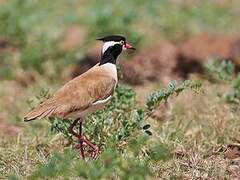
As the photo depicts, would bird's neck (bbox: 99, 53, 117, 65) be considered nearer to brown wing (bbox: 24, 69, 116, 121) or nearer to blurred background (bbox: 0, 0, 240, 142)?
brown wing (bbox: 24, 69, 116, 121)

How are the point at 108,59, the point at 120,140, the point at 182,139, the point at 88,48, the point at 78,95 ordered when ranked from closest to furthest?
the point at 78,95 < the point at 120,140 < the point at 108,59 < the point at 182,139 < the point at 88,48

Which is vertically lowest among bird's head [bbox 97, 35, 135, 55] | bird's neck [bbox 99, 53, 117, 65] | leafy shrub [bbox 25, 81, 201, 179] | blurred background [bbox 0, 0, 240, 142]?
blurred background [bbox 0, 0, 240, 142]

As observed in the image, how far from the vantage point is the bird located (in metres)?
5.73

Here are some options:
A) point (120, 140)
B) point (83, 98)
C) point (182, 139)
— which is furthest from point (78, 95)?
point (182, 139)

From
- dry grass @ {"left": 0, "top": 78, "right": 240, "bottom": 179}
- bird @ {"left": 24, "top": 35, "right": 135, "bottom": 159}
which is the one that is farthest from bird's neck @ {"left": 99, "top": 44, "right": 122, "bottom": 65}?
dry grass @ {"left": 0, "top": 78, "right": 240, "bottom": 179}

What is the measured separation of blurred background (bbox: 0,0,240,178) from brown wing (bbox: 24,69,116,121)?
2.48m

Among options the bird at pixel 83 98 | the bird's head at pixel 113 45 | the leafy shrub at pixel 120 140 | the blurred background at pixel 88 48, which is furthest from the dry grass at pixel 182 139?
the blurred background at pixel 88 48

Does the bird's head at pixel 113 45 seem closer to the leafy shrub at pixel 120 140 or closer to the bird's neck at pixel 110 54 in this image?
the bird's neck at pixel 110 54

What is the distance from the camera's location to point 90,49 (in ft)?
35.2

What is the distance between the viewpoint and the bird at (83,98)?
5.73m

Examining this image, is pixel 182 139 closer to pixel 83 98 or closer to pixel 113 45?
pixel 113 45

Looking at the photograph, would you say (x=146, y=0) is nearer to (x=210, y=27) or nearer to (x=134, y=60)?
(x=210, y=27)

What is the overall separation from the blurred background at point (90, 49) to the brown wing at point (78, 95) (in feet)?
8.15

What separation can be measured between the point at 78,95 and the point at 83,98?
4 cm
